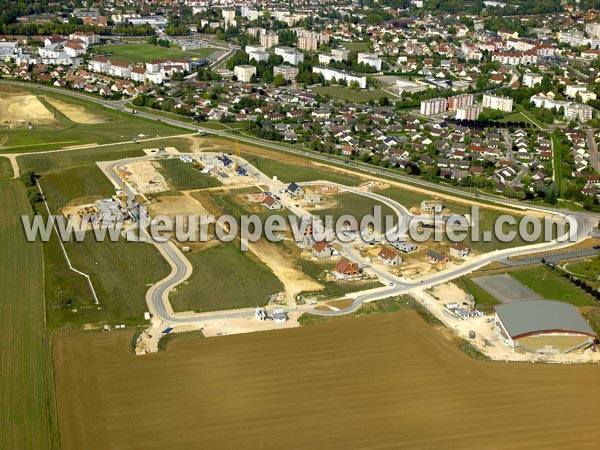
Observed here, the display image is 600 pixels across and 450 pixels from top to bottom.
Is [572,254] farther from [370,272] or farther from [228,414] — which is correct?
[228,414]

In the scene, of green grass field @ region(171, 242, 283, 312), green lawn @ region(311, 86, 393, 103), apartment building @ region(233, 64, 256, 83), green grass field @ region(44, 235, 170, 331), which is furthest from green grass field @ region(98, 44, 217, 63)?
green grass field @ region(171, 242, 283, 312)

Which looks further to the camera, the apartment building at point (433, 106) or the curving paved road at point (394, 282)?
the apartment building at point (433, 106)

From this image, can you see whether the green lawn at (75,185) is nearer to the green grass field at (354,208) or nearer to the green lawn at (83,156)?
the green lawn at (83,156)

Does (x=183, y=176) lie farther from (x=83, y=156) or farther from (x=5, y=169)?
(x=5, y=169)

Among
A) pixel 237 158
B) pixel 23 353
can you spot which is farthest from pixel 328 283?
pixel 237 158

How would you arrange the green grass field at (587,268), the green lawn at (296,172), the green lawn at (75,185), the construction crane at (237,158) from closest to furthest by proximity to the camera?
the green grass field at (587,268) → the green lawn at (75,185) → the green lawn at (296,172) → the construction crane at (237,158)

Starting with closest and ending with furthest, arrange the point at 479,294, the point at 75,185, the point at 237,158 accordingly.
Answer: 1. the point at 479,294
2. the point at 75,185
3. the point at 237,158

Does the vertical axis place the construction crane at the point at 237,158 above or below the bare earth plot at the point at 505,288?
above

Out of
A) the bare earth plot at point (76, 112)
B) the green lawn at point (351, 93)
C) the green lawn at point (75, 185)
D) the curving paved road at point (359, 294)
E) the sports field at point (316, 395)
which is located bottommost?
the sports field at point (316, 395)

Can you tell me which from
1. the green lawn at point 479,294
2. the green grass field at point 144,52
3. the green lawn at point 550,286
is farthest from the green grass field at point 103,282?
the green grass field at point 144,52
